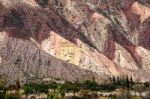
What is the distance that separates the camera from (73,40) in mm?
169875

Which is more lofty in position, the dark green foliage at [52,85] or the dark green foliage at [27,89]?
the dark green foliage at [52,85]

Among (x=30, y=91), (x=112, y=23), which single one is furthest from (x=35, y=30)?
(x=30, y=91)

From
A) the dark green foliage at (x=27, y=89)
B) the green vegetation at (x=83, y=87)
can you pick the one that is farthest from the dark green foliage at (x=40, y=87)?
the dark green foliage at (x=27, y=89)

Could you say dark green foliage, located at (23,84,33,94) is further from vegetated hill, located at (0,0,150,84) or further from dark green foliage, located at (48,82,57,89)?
vegetated hill, located at (0,0,150,84)

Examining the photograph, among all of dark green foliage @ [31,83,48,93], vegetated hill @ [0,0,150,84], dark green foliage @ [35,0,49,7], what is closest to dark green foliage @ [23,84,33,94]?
dark green foliage @ [31,83,48,93]

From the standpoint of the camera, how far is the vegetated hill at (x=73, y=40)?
498ft

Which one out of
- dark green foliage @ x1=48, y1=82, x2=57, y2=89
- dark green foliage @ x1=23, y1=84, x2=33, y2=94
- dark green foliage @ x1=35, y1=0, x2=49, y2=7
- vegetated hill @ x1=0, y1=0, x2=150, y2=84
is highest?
dark green foliage @ x1=35, y1=0, x2=49, y2=7

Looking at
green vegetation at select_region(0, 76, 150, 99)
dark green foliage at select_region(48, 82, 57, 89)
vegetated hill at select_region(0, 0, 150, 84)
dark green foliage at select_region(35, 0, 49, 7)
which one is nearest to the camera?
green vegetation at select_region(0, 76, 150, 99)

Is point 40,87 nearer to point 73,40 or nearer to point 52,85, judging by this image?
point 52,85

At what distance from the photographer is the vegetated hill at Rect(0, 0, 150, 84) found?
5979 inches

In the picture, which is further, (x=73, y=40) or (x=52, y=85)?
(x=73, y=40)

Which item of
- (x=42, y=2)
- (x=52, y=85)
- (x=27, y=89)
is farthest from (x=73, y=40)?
(x=27, y=89)

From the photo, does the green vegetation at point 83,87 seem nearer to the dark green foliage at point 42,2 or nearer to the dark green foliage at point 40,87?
the dark green foliage at point 40,87

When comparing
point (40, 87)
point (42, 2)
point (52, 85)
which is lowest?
point (40, 87)
